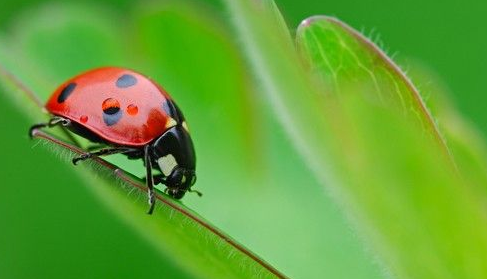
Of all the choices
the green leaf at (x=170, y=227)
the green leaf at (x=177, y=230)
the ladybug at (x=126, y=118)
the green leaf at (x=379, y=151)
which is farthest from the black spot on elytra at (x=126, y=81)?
the green leaf at (x=379, y=151)

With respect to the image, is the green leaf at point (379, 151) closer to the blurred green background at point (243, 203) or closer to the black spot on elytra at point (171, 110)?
the blurred green background at point (243, 203)

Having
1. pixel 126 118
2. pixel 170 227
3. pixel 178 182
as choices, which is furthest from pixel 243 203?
pixel 170 227

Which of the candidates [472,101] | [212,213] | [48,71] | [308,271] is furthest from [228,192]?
[472,101]

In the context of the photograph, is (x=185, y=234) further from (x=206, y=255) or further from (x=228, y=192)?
(x=228, y=192)

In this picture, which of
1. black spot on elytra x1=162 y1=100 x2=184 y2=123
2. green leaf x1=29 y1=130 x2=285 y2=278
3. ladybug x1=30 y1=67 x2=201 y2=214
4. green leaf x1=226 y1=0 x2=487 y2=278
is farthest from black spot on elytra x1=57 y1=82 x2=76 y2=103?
green leaf x1=226 y1=0 x2=487 y2=278

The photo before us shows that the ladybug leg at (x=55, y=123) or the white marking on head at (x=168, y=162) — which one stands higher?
the ladybug leg at (x=55, y=123)

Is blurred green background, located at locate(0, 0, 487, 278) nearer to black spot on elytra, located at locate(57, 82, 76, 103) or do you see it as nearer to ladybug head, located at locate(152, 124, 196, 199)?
ladybug head, located at locate(152, 124, 196, 199)

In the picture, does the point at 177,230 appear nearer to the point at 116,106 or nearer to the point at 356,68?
the point at 356,68
